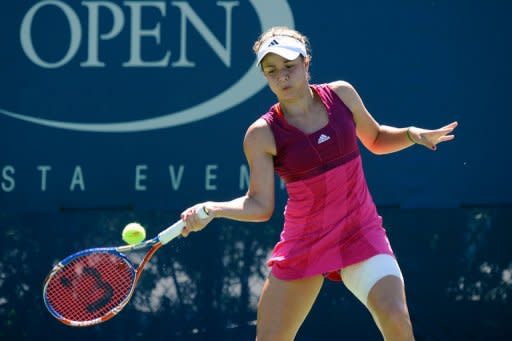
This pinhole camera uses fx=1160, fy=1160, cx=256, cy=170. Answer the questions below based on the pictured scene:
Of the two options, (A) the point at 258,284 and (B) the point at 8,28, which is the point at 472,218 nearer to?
(A) the point at 258,284

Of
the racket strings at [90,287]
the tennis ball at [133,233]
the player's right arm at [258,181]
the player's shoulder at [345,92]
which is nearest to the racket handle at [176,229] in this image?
the player's right arm at [258,181]

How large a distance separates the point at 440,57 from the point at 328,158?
5.25ft

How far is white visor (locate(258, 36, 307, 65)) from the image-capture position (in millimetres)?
4031

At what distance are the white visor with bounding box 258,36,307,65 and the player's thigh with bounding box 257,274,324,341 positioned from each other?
0.80 m

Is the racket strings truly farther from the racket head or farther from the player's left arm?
the player's left arm

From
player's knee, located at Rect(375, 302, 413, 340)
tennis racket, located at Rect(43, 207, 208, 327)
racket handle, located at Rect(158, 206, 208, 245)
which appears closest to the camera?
player's knee, located at Rect(375, 302, 413, 340)

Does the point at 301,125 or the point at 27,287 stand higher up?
the point at 301,125

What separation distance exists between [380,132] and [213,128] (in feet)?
4.28

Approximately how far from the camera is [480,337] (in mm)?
5621

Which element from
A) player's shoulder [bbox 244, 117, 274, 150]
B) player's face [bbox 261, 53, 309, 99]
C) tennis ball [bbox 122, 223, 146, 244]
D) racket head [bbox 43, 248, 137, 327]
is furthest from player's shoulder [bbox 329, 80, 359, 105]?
racket head [bbox 43, 248, 137, 327]

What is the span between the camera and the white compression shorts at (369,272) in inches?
158

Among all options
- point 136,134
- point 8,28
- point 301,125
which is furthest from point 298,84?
point 8,28

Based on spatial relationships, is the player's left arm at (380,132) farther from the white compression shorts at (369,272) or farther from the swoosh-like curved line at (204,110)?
the swoosh-like curved line at (204,110)

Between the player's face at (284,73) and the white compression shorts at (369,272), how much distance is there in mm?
651
